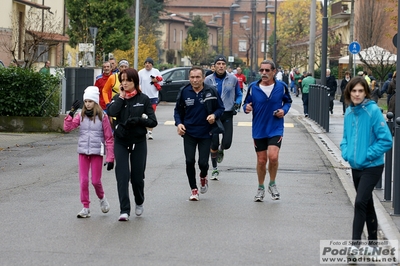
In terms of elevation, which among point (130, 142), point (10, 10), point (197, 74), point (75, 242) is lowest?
point (75, 242)

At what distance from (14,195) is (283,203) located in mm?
3476

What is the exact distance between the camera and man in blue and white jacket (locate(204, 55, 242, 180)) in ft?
42.7

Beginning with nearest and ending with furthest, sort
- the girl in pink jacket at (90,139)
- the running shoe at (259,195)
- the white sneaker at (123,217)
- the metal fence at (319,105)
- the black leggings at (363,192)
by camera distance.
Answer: the black leggings at (363,192), the white sneaker at (123,217), the girl in pink jacket at (90,139), the running shoe at (259,195), the metal fence at (319,105)

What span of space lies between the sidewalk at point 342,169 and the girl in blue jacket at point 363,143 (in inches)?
43.0

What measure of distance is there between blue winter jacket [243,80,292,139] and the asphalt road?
0.90m

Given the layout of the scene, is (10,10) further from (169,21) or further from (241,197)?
(169,21)

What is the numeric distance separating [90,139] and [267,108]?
2.49 meters

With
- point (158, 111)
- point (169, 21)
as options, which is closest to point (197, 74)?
point (158, 111)

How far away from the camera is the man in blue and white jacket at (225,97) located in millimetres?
13008

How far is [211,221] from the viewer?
942 centimetres

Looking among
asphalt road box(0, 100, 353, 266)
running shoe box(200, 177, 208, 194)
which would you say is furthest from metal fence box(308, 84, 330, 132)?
running shoe box(200, 177, 208, 194)
